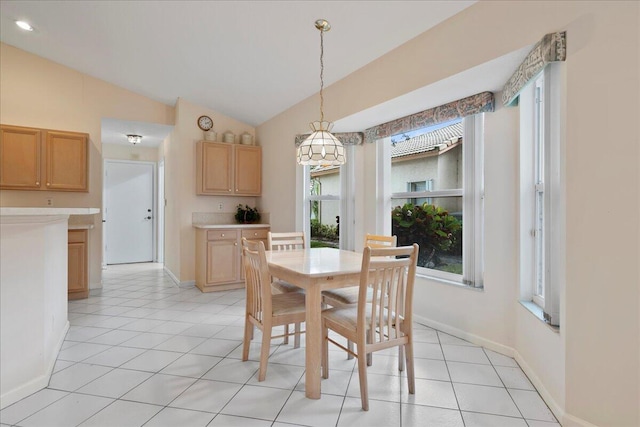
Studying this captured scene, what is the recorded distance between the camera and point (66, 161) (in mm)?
4078

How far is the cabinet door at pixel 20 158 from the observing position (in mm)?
3738

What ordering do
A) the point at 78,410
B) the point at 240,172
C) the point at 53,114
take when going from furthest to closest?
the point at 240,172 < the point at 53,114 < the point at 78,410

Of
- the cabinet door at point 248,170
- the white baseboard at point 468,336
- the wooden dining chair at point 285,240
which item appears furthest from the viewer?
the cabinet door at point 248,170

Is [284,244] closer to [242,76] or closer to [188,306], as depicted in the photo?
[188,306]

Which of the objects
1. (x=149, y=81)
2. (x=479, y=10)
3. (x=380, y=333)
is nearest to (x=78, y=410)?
(x=380, y=333)

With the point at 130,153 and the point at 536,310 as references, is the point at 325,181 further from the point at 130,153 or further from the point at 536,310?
the point at 130,153

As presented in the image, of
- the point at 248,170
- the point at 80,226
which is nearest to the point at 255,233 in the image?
the point at 248,170

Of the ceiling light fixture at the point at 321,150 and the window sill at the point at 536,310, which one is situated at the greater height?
the ceiling light fixture at the point at 321,150

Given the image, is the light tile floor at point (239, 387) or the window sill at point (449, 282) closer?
the light tile floor at point (239, 387)

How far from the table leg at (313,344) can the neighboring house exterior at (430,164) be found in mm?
1737

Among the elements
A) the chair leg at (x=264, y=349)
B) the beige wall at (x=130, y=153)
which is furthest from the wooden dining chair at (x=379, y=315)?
the beige wall at (x=130, y=153)

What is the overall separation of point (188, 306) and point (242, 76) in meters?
2.66

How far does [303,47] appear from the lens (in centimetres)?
299

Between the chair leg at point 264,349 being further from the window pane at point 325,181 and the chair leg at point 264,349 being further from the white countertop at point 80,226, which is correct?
the white countertop at point 80,226
